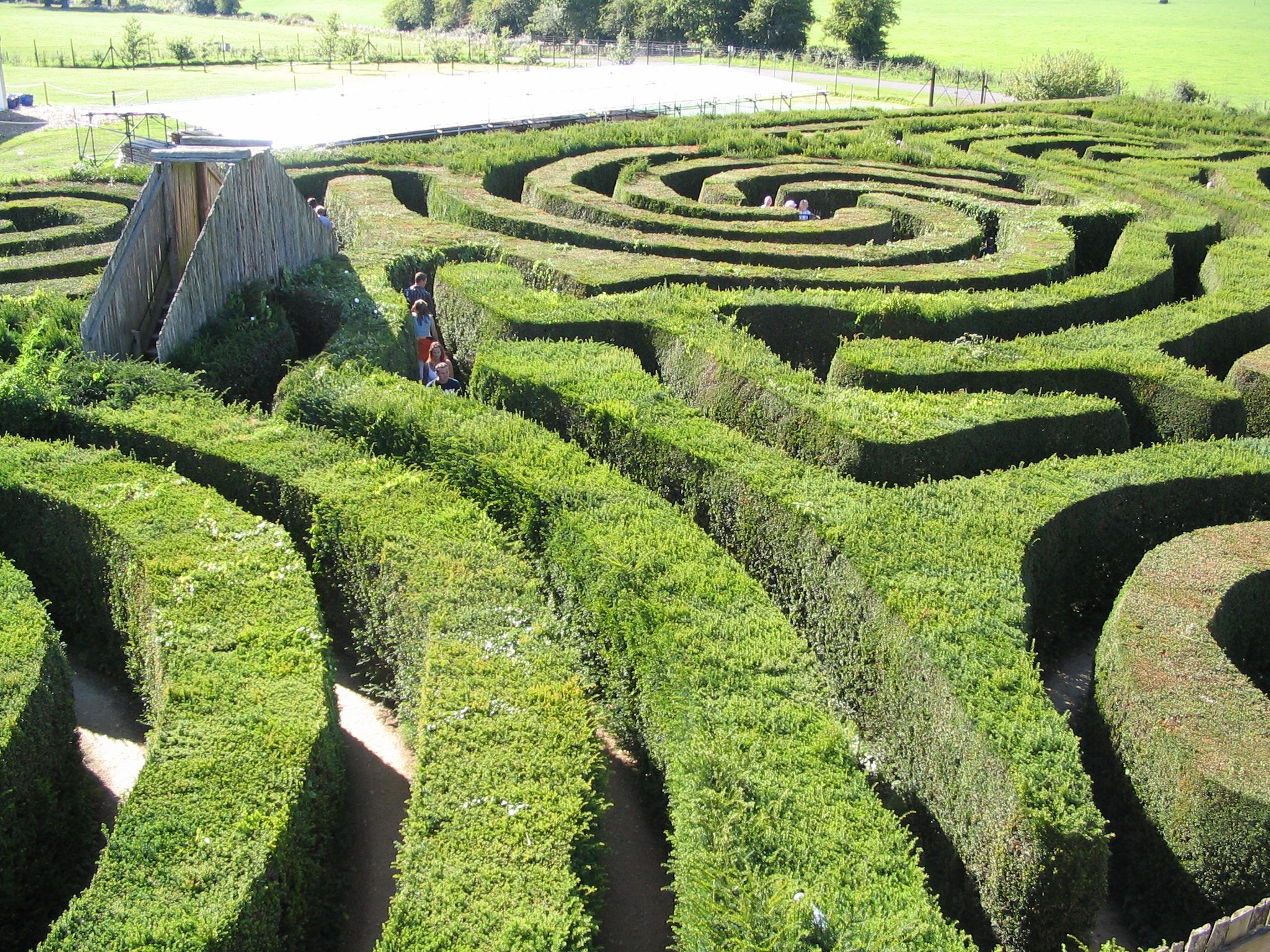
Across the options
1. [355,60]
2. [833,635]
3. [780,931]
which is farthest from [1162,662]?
[355,60]

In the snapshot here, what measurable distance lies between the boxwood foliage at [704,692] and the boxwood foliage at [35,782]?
165 inches

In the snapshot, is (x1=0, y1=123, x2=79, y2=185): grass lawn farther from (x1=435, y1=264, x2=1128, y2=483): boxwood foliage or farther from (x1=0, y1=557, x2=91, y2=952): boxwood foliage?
(x1=0, y1=557, x2=91, y2=952): boxwood foliage

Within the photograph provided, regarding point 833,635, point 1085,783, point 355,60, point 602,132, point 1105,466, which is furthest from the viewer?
point 355,60

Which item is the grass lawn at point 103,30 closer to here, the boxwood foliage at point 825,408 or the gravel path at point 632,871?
the boxwood foliage at point 825,408

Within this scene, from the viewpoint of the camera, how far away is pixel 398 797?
9383 mm

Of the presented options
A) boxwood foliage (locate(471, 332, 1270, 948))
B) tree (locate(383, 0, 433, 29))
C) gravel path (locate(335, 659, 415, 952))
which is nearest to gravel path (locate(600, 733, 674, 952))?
gravel path (locate(335, 659, 415, 952))

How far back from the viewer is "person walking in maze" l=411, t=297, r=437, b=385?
52.7ft

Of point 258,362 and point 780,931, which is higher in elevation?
point 258,362

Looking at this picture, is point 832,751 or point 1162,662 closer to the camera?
point 832,751

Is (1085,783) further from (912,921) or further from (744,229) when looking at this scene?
(744,229)

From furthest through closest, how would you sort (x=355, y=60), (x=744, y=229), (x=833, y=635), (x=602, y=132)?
(x=355, y=60)
(x=602, y=132)
(x=744, y=229)
(x=833, y=635)

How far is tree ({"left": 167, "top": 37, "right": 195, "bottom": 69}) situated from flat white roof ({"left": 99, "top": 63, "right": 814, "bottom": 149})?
3402 cm

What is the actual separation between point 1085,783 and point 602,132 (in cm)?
2537

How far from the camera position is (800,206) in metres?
23.5
